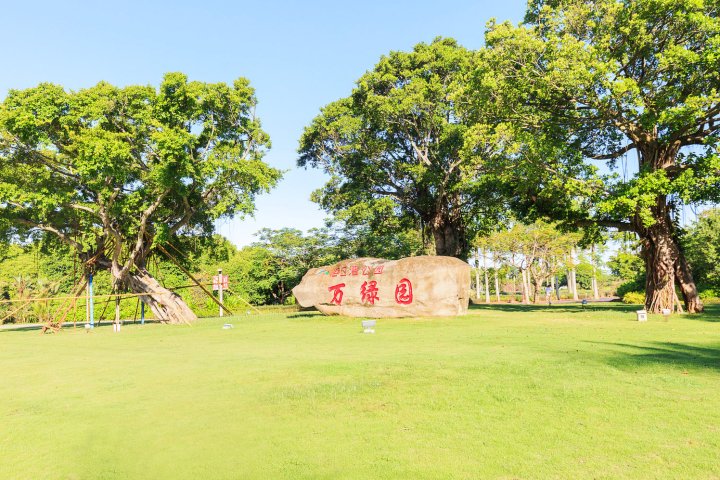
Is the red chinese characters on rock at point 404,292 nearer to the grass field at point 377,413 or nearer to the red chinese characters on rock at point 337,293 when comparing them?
the red chinese characters on rock at point 337,293

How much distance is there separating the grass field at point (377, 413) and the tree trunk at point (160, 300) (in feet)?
50.5

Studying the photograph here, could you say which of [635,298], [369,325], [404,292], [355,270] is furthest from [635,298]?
[369,325]

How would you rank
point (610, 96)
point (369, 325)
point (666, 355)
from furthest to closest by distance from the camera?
point (610, 96) → point (369, 325) → point (666, 355)

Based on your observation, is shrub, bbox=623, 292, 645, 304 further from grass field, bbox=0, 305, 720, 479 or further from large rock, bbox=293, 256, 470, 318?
grass field, bbox=0, 305, 720, 479

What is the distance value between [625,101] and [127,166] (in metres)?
21.6

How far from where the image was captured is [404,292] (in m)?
20.8

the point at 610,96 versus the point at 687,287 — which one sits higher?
the point at 610,96

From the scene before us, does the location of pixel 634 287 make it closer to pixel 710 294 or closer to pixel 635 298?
pixel 635 298

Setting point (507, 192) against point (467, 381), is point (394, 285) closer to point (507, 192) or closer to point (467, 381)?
point (507, 192)

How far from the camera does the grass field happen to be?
4562 millimetres

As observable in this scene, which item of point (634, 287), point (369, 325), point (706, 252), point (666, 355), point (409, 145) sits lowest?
point (666, 355)

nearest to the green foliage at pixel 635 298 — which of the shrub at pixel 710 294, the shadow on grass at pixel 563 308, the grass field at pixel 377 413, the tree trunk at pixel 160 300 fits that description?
the shrub at pixel 710 294

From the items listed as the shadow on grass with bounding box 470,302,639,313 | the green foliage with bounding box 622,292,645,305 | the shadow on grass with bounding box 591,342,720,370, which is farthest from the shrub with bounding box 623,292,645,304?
the shadow on grass with bounding box 591,342,720,370

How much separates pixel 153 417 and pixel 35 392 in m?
3.17
